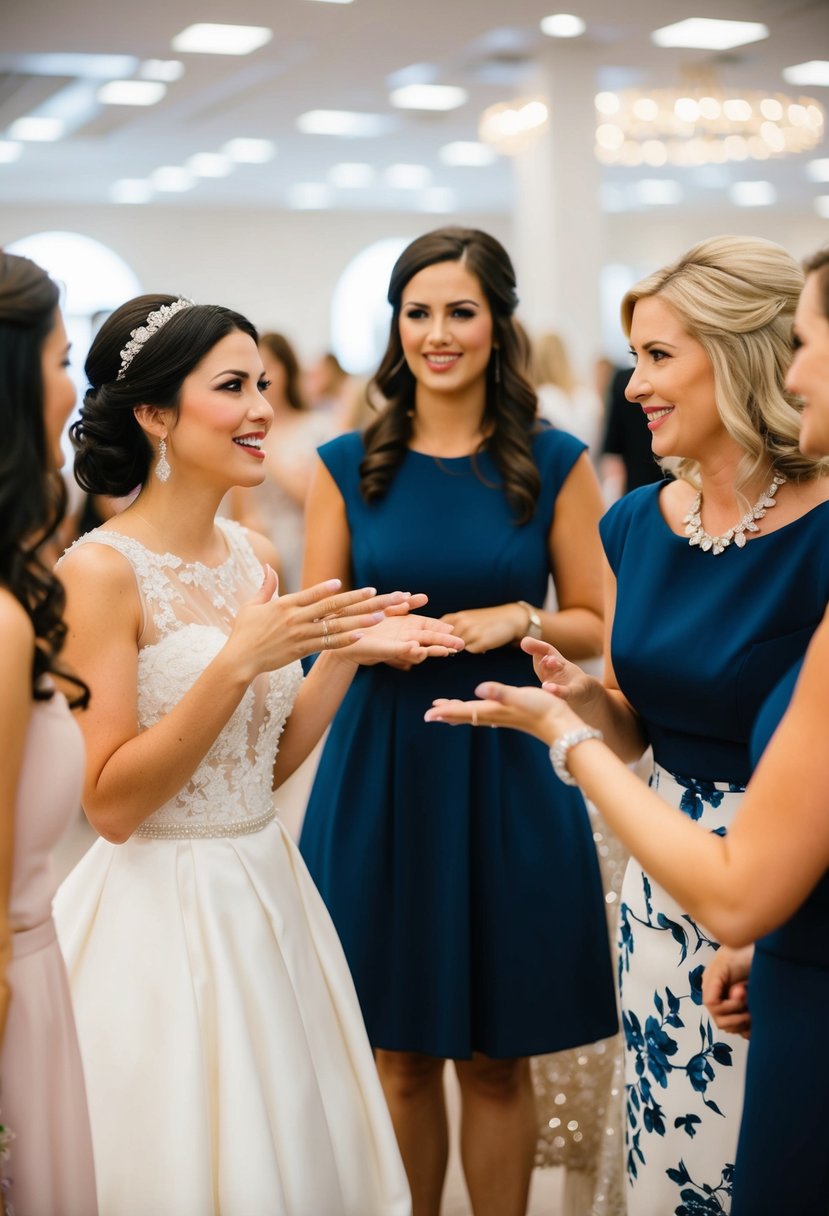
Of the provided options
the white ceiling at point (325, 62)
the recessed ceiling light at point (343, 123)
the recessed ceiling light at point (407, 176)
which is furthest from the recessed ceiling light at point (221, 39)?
the recessed ceiling light at point (407, 176)

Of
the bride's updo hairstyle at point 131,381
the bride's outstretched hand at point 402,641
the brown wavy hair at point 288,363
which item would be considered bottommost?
the bride's outstretched hand at point 402,641

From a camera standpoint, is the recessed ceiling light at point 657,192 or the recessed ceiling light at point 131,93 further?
the recessed ceiling light at point 657,192

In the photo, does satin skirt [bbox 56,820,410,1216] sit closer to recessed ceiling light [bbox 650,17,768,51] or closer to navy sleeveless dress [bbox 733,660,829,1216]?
navy sleeveless dress [bbox 733,660,829,1216]

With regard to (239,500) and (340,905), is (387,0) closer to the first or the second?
(239,500)

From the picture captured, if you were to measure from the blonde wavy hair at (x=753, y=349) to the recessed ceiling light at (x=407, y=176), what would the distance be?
1370cm

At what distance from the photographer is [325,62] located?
32.9ft

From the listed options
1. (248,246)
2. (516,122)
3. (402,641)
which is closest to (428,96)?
(516,122)

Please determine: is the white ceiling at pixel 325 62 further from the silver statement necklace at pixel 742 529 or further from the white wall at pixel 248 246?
the silver statement necklace at pixel 742 529

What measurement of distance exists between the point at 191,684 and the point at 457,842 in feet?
2.37

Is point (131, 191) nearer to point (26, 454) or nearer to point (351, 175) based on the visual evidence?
point (351, 175)

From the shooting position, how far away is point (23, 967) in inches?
56.8

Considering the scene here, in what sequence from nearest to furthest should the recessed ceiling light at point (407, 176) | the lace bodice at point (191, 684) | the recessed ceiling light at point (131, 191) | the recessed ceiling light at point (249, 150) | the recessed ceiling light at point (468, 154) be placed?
the lace bodice at point (191, 684)
the recessed ceiling light at point (249, 150)
the recessed ceiling light at point (468, 154)
the recessed ceiling light at point (407, 176)
the recessed ceiling light at point (131, 191)

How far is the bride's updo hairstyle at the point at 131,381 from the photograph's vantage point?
2078 millimetres

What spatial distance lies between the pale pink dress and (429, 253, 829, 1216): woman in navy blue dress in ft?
1.58
